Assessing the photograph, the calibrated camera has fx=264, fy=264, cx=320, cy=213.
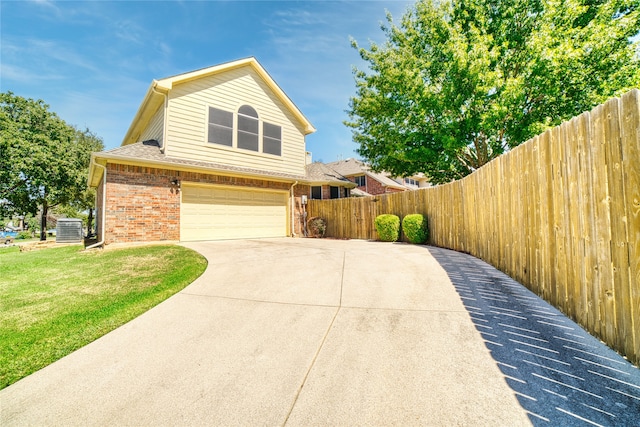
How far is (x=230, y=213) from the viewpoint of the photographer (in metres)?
10.9

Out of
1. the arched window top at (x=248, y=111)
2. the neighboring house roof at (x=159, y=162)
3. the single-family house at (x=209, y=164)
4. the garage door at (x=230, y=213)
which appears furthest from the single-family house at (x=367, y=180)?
the arched window top at (x=248, y=111)

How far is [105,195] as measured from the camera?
817 centimetres

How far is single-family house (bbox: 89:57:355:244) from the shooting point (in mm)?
8672

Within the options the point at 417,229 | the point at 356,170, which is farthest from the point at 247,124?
the point at 356,170

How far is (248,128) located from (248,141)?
1.95ft

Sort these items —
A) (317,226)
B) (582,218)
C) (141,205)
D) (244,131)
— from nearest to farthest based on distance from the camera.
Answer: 1. (582,218)
2. (141,205)
3. (244,131)
4. (317,226)

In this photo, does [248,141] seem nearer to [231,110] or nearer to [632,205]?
[231,110]

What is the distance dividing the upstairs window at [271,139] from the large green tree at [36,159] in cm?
1706

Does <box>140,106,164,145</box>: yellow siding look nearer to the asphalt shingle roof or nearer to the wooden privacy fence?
the asphalt shingle roof

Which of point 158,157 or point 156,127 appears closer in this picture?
point 158,157

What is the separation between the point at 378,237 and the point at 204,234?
6.83 meters

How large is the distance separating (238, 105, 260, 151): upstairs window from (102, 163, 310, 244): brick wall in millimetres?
2543

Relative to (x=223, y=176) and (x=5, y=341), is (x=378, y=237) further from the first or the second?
(x=5, y=341)

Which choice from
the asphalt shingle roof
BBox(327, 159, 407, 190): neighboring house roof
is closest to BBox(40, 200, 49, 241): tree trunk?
the asphalt shingle roof
